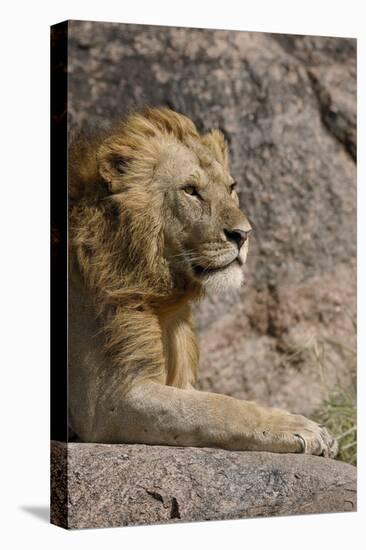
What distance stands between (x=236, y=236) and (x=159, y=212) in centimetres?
47

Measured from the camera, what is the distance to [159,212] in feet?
26.2

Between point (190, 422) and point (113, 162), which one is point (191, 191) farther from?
point (190, 422)

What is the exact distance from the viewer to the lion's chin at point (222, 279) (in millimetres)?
8094

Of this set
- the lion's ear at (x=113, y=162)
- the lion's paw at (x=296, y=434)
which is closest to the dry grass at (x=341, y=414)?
the lion's paw at (x=296, y=434)

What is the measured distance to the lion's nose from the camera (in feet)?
26.5

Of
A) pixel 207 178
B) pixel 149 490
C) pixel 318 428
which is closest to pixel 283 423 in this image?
pixel 318 428

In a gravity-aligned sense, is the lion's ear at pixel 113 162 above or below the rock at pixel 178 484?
above

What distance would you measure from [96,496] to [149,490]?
309 millimetres

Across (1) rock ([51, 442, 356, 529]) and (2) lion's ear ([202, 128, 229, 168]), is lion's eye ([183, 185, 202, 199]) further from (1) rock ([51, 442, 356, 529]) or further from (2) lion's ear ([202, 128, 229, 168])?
(1) rock ([51, 442, 356, 529])

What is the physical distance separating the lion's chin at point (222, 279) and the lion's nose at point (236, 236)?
0.39 feet

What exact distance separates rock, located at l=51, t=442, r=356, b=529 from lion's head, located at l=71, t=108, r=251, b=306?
96cm

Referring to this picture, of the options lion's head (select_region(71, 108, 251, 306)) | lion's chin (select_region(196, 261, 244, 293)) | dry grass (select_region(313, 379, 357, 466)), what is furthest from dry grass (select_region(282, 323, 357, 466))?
lion's head (select_region(71, 108, 251, 306))

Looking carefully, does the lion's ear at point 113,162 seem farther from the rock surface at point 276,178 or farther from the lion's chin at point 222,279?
the lion's chin at point 222,279

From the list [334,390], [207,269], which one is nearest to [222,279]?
[207,269]
